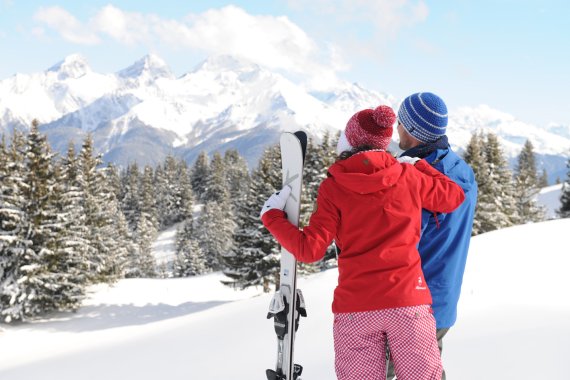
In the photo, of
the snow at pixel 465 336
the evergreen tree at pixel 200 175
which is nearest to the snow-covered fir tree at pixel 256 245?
the snow at pixel 465 336

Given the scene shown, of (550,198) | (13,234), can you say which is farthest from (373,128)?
(550,198)

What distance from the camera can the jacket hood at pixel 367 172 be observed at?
8.86 ft

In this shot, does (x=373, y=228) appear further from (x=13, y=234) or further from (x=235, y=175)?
(x=235, y=175)

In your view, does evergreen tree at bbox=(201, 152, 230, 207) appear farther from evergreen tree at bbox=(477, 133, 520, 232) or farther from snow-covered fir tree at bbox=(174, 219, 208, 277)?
evergreen tree at bbox=(477, 133, 520, 232)

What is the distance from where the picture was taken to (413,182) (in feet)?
9.17

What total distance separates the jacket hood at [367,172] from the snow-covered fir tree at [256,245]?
22879 millimetres

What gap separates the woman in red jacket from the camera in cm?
275

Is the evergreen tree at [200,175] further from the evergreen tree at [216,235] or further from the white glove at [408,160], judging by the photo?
the white glove at [408,160]

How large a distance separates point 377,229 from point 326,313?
625 centimetres

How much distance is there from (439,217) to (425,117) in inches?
25.9

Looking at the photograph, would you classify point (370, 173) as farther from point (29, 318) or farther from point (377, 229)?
point (29, 318)

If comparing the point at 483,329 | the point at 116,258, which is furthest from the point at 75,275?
the point at 483,329

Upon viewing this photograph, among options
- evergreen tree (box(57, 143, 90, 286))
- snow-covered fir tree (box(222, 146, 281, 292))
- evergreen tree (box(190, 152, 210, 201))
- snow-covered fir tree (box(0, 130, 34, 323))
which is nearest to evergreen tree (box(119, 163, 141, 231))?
evergreen tree (box(190, 152, 210, 201))

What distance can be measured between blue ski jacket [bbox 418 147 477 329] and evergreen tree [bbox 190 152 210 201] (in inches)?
3395
